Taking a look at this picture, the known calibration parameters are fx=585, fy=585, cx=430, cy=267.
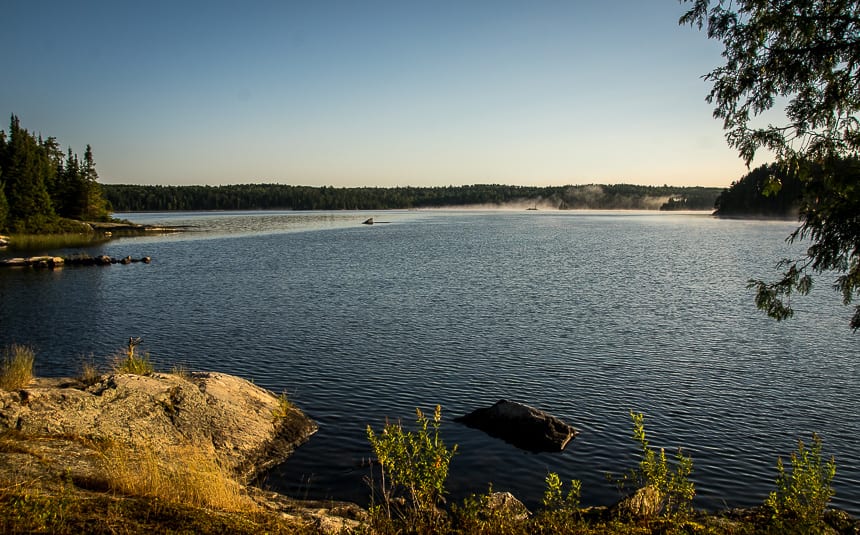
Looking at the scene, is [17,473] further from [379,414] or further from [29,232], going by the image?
[29,232]

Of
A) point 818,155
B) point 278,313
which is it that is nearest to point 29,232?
point 278,313

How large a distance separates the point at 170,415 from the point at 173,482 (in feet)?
19.3

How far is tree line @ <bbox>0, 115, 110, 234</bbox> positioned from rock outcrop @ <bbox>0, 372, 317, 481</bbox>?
Result: 77.8 metres

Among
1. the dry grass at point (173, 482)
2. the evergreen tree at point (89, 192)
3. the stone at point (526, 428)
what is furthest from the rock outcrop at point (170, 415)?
the evergreen tree at point (89, 192)

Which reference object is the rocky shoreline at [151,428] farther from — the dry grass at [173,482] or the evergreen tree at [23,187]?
the evergreen tree at [23,187]

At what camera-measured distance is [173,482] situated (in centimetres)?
988

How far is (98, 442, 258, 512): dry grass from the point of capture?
9.35 metres

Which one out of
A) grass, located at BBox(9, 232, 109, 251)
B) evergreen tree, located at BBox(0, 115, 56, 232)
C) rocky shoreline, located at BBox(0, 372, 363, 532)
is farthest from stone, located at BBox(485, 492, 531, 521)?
evergreen tree, located at BBox(0, 115, 56, 232)

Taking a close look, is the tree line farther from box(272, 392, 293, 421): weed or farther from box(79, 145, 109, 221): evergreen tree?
box(272, 392, 293, 421): weed

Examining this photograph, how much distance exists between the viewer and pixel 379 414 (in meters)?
18.6

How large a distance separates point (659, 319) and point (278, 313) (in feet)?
72.7

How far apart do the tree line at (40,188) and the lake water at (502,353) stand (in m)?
37.8

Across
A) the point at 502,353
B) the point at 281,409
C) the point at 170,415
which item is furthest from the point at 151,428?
the point at 502,353

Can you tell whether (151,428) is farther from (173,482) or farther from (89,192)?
(89,192)
